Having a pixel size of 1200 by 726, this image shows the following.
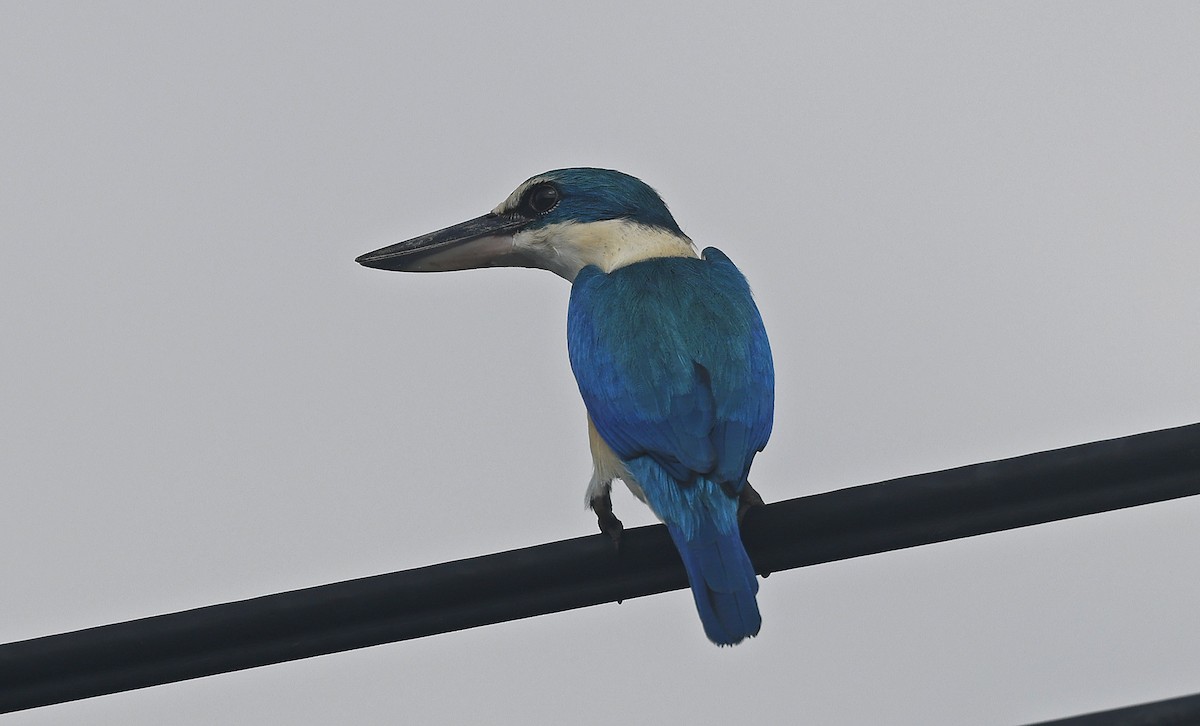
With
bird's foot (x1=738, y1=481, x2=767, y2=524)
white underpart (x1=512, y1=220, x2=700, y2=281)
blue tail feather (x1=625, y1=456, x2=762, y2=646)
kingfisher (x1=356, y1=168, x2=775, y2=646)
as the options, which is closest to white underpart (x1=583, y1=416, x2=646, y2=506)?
kingfisher (x1=356, y1=168, x2=775, y2=646)

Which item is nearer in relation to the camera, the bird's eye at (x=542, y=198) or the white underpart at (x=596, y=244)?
the white underpart at (x=596, y=244)

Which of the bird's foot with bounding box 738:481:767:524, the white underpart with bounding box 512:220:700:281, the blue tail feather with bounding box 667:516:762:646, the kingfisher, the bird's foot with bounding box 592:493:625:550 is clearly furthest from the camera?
the white underpart with bounding box 512:220:700:281

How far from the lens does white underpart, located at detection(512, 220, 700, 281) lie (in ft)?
16.2

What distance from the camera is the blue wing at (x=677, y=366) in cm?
357

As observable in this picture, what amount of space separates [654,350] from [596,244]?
3.85 feet

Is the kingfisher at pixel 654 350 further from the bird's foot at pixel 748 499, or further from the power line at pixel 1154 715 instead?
the power line at pixel 1154 715

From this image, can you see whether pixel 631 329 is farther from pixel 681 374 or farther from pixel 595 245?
pixel 595 245

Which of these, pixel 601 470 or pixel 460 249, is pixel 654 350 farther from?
pixel 460 249

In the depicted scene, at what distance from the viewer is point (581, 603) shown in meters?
2.72

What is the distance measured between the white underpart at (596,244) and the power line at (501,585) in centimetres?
227

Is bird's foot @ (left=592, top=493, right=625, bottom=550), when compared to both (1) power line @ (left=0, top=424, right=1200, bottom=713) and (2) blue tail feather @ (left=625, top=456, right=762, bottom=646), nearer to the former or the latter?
(2) blue tail feather @ (left=625, top=456, right=762, bottom=646)

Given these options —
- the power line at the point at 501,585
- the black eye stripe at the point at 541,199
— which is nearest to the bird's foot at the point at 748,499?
the power line at the point at 501,585

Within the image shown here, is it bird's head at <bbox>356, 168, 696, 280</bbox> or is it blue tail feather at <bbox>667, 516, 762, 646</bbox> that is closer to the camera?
blue tail feather at <bbox>667, 516, 762, 646</bbox>

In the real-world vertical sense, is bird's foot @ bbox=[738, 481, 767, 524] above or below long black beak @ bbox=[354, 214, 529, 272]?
below
